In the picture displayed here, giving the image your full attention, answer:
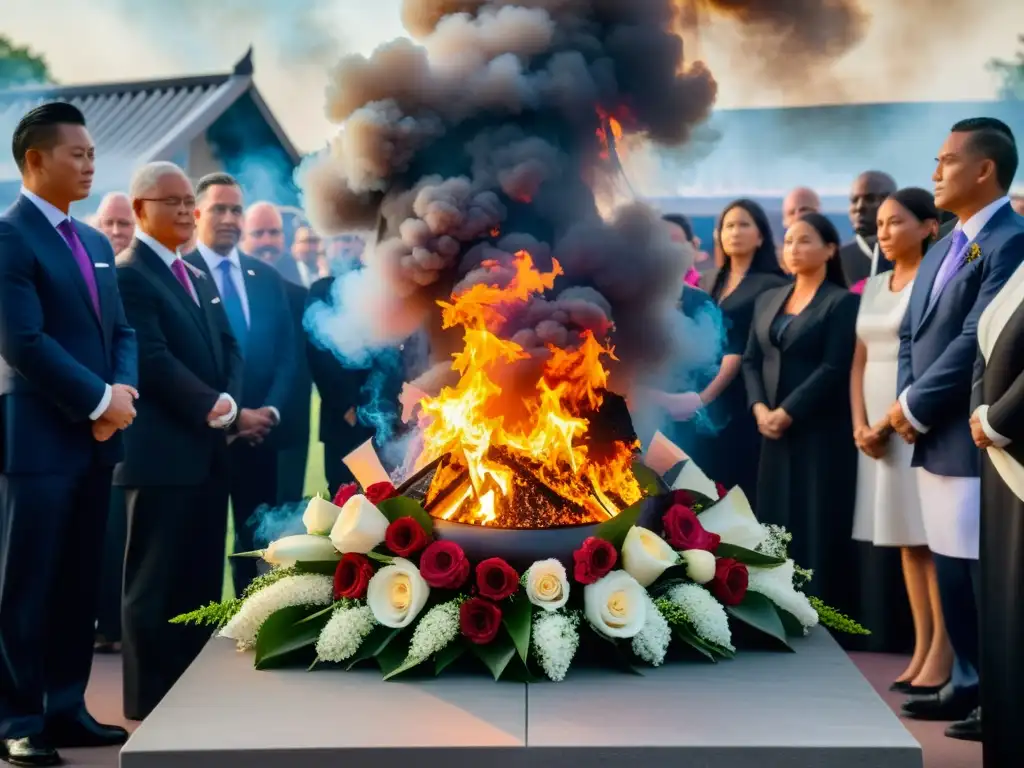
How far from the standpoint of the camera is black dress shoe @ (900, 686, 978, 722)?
4.58 metres

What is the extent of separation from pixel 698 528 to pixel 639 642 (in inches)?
19.4

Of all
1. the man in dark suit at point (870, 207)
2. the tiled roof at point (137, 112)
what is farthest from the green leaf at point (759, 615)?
the tiled roof at point (137, 112)

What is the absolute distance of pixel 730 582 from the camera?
11.3ft

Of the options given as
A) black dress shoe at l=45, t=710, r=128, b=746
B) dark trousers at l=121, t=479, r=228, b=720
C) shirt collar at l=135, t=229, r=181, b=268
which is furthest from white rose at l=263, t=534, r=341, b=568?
shirt collar at l=135, t=229, r=181, b=268

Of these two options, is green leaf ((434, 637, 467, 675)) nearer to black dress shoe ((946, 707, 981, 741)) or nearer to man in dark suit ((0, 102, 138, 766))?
man in dark suit ((0, 102, 138, 766))

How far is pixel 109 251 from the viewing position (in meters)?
4.55

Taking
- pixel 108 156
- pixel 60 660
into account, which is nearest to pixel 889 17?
pixel 60 660

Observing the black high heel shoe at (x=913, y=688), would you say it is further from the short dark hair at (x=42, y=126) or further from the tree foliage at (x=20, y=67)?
the tree foliage at (x=20, y=67)

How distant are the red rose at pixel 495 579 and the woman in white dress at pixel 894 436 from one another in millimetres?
2404

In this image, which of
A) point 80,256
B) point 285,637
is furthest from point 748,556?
point 80,256

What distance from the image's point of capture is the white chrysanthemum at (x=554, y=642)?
3.10 metres

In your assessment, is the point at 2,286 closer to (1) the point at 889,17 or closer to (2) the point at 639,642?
(2) the point at 639,642

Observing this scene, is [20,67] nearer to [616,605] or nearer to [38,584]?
[38,584]

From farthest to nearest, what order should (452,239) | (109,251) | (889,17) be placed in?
1. (889,17)
2. (109,251)
3. (452,239)
